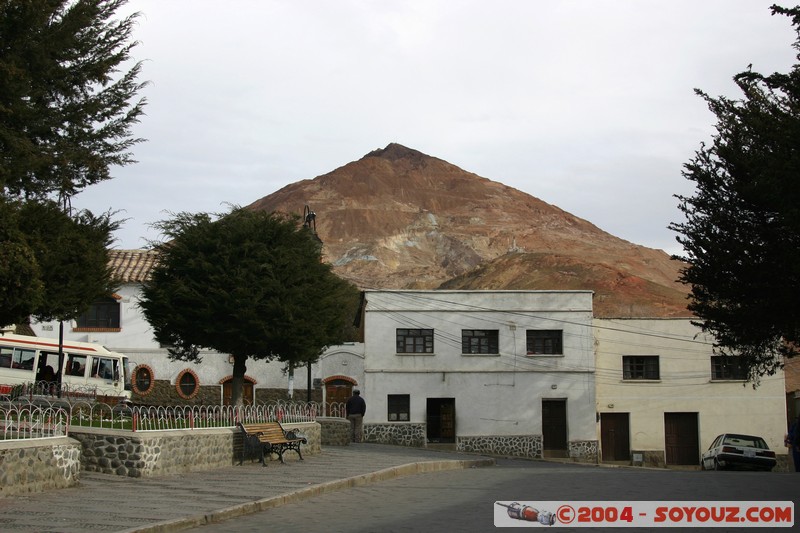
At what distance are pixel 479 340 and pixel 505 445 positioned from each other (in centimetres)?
486

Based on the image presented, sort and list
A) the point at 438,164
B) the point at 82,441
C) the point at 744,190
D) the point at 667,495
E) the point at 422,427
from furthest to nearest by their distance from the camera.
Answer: the point at 438,164 → the point at 422,427 → the point at 744,190 → the point at 82,441 → the point at 667,495

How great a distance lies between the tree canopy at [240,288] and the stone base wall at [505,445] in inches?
685

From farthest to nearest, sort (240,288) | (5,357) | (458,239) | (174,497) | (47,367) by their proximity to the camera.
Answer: (458,239)
(5,357)
(47,367)
(240,288)
(174,497)

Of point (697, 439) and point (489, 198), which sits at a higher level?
point (489, 198)

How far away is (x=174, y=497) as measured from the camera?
13172 mm

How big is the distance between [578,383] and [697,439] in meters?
6.35

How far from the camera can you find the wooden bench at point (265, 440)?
18.9 m

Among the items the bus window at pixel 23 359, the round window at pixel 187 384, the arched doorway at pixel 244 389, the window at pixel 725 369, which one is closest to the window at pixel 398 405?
the arched doorway at pixel 244 389

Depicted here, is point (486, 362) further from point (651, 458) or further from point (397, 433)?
point (651, 458)

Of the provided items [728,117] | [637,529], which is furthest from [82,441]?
[728,117]

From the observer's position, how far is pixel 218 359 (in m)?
42.2

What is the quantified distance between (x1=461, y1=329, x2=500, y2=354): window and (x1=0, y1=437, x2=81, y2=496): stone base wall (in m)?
28.2

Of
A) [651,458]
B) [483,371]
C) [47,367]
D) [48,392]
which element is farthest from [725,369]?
[48,392]

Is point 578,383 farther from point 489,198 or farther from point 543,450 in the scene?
point 489,198
